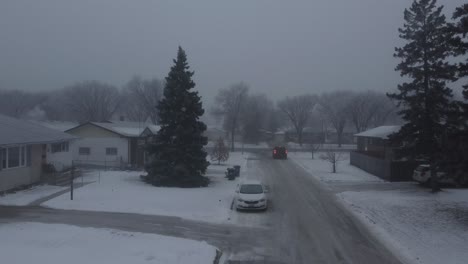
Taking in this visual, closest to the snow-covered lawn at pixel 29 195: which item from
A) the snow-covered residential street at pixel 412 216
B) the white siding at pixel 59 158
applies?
the white siding at pixel 59 158

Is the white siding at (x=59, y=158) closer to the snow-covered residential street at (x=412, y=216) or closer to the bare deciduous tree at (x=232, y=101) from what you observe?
the snow-covered residential street at (x=412, y=216)

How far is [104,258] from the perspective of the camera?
11.8 metres

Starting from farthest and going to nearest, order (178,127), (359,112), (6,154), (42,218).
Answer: (359,112), (178,127), (6,154), (42,218)

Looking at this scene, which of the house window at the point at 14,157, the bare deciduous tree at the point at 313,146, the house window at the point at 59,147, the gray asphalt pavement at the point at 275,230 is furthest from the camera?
the bare deciduous tree at the point at 313,146

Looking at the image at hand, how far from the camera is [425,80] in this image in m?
26.4

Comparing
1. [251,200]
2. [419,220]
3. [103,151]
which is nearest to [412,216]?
[419,220]

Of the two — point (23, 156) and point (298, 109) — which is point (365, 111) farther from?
point (23, 156)

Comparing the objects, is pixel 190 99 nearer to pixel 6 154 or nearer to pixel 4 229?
pixel 6 154

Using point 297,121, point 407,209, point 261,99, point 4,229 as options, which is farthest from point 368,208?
point 261,99

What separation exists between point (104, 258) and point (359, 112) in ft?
285

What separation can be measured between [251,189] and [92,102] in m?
89.0

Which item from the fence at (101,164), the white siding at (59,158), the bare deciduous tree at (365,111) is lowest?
the fence at (101,164)

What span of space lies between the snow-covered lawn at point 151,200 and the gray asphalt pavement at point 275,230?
0.97 m

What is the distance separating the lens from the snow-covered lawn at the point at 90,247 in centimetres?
1173
